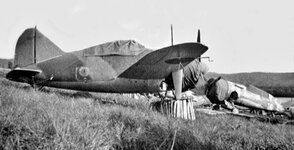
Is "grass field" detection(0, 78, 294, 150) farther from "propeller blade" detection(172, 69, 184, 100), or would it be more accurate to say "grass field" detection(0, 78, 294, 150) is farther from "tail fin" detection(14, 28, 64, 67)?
"tail fin" detection(14, 28, 64, 67)

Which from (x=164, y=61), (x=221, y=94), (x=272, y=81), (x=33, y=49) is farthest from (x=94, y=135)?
(x=272, y=81)

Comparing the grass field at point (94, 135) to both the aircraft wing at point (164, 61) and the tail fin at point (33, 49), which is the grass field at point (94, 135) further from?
the tail fin at point (33, 49)

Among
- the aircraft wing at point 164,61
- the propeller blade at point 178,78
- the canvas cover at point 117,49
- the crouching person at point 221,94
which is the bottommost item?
the crouching person at point 221,94

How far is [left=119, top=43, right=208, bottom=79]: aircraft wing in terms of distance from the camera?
5.51m

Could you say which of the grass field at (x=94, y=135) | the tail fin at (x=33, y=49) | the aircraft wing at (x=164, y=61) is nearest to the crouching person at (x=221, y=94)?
the aircraft wing at (x=164, y=61)

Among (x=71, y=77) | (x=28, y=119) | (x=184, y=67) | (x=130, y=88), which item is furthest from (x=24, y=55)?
(x=28, y=119)

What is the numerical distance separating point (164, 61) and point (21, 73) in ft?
14.0

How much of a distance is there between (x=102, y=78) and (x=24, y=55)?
321 centimetres

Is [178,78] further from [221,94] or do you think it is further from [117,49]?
[221,94]

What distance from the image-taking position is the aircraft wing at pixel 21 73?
23.7ft

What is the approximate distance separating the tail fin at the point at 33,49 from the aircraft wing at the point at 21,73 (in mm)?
796

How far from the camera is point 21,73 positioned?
734cm

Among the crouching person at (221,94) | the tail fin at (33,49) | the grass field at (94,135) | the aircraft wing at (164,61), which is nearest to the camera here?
the grass field at (94,135)

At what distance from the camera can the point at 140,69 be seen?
262 inches
